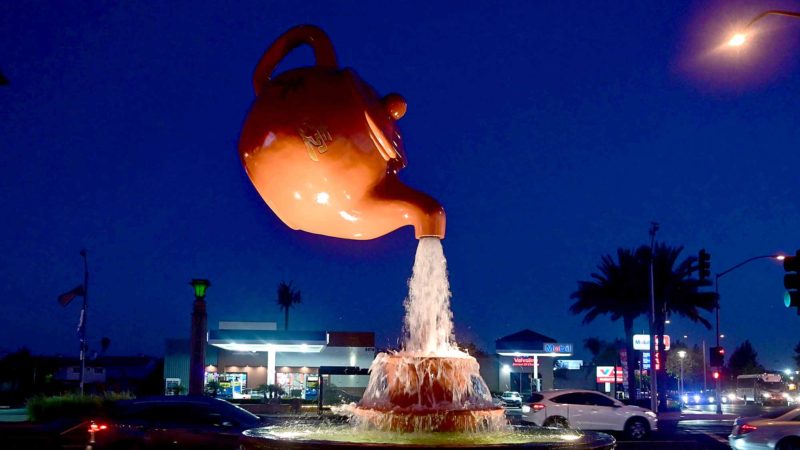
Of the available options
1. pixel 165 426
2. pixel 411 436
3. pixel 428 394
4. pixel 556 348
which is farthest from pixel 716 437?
pixel 556 348

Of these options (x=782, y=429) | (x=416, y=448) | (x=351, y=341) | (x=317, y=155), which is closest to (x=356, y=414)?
(x=416, y=448)

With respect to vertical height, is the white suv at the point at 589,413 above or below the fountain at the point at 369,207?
below

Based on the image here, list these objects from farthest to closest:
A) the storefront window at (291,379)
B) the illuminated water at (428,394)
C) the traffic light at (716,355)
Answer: the storefront window at (291,379) → the traffic light at (716,355) → the illuminated water at (428,394)

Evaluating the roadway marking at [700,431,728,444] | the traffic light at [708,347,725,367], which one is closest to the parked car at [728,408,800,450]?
the roadway marking at [700,431,728,444]

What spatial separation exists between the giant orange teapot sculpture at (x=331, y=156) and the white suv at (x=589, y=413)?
16.3 meters

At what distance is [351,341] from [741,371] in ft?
269

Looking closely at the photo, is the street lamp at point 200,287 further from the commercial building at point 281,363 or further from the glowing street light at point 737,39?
the commercial building at point 281,363

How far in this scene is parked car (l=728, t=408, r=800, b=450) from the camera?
17297 mm

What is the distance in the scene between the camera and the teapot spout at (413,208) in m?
8.38

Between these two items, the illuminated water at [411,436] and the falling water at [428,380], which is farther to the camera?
the falling water at [428,380]

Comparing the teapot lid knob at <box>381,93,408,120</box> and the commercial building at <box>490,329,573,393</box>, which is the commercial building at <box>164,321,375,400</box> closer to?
the commercial building at <box>490,329,573,393</box>

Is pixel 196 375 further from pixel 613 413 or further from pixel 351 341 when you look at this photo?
pixel 351 341

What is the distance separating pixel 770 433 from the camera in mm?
17484

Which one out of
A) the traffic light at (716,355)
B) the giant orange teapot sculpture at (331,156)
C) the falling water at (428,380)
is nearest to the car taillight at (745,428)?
the falling water at (428,380)
